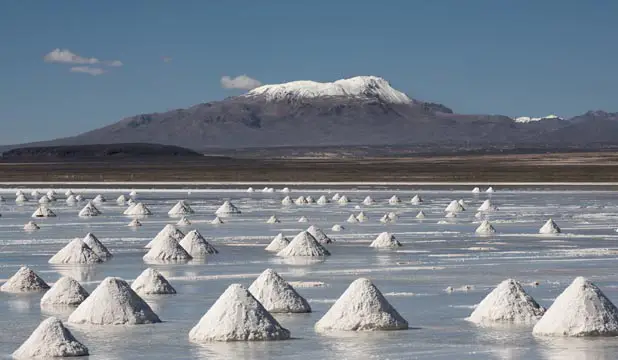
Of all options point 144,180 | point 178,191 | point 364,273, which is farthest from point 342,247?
point 144,180

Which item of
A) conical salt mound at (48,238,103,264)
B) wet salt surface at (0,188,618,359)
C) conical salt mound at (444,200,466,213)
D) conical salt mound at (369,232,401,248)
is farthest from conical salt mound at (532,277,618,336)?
conical salt mound at (444,200,466,213)

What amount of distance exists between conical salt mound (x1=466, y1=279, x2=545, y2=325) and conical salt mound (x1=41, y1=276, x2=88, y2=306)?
6.19 meters

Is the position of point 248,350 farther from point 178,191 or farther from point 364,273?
point 178,191

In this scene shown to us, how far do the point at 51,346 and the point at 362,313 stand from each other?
14.4 feet

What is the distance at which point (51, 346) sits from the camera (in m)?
15.4

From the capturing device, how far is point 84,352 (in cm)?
1556

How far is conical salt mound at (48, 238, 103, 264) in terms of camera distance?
29.0 meters

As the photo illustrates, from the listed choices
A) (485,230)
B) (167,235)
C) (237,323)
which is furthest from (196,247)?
(237,323)

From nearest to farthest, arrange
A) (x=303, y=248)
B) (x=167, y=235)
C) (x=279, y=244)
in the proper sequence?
(x=167, y=235) → (x=303, y=248) → (x=279, y=244)

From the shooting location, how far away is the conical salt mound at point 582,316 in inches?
668

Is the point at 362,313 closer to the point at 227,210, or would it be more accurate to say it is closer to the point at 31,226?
the point at 31,226

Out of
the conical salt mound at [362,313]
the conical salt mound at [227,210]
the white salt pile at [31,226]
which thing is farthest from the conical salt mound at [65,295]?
the conical salt mound at [227,210]

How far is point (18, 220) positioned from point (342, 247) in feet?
56.6

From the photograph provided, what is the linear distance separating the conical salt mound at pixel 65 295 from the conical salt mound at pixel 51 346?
509 cm
